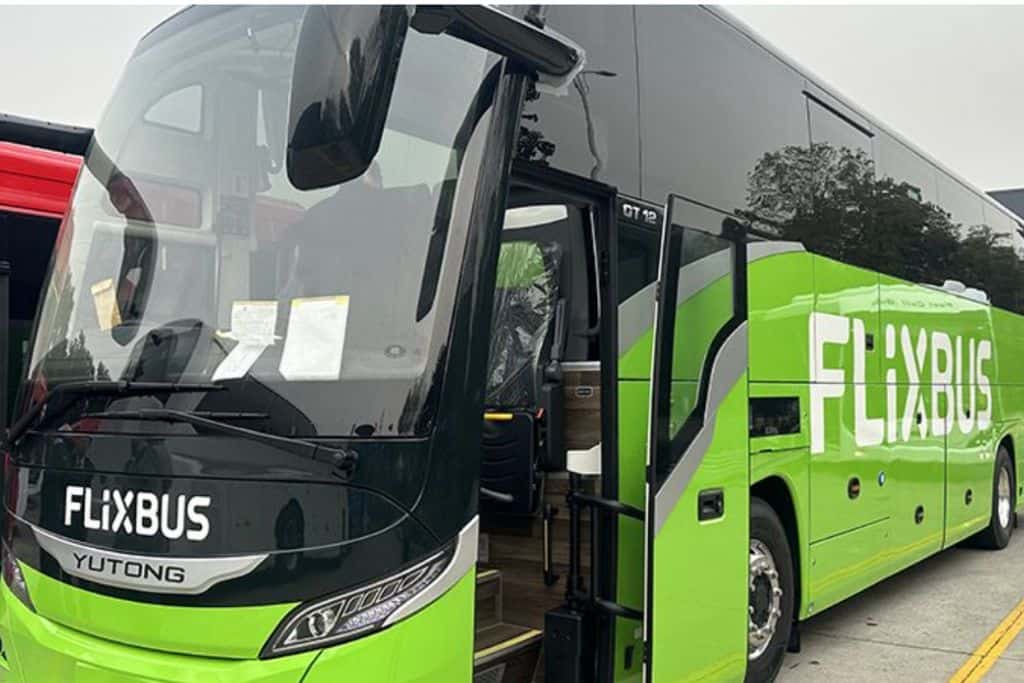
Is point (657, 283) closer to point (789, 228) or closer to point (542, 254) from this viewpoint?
point (542, 254)

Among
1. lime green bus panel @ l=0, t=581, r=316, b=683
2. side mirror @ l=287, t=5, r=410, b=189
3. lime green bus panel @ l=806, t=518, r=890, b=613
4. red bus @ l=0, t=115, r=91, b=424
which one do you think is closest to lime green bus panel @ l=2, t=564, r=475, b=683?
lime green bus panel @ l=0, t=581, r=316, b=683

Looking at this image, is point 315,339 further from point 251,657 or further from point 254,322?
point 251,657

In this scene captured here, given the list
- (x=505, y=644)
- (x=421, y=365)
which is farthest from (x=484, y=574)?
(x=421, y=365)

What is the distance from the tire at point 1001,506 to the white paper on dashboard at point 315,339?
836 centimetres

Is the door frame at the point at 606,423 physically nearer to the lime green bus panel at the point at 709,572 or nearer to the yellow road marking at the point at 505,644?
the lime green bus panel at the point at 709,572

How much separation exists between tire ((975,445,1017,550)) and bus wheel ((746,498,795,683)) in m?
5.20

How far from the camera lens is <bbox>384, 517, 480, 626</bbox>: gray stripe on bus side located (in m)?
2.83

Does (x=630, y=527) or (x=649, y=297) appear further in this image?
(x=649, y=297)

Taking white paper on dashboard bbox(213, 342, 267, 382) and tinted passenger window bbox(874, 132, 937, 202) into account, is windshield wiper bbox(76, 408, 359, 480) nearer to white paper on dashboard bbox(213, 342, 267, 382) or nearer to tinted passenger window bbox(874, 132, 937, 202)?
white paper on dashboard bbox(213, 342, 267, 382)

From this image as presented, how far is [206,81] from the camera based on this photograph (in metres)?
3.40

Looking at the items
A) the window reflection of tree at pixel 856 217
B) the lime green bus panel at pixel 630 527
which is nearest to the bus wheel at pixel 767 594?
the lime green bus panel at pixel 630 527

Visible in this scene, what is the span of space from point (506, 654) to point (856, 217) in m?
3.93

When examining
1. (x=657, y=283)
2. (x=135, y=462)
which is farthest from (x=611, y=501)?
(x=135, y=462)

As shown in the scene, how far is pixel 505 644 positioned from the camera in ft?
12.7
